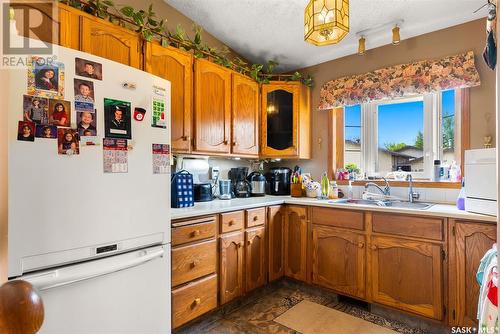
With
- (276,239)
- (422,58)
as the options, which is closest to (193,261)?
(276,239)

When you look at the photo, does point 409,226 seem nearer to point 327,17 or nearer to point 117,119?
point 327,17

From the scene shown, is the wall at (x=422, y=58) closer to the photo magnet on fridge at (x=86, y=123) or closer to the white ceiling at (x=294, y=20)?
the white ceiling at (x=294, y=20)

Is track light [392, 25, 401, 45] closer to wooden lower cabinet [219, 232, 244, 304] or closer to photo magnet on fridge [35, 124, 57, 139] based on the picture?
wooden lower cabinet [219, 232, 244, 304]

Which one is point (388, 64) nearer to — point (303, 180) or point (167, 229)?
point (303, 180)

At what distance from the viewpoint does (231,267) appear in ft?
6.73

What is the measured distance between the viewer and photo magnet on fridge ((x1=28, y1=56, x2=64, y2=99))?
102 cm

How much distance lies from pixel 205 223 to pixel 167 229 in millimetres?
397

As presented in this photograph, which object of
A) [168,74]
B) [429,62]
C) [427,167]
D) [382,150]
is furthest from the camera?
[382,150]

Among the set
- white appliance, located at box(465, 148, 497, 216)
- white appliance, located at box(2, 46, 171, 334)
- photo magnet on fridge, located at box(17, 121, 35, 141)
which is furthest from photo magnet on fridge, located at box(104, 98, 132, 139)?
white appliance, located at box(465, 148, 497, 216)

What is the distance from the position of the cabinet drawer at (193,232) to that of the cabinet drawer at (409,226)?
4.11 feet

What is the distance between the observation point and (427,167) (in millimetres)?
2414

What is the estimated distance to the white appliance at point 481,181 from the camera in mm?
1602

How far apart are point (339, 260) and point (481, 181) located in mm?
1132

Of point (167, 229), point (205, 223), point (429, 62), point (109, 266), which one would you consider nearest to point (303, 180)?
point (205, 223)
